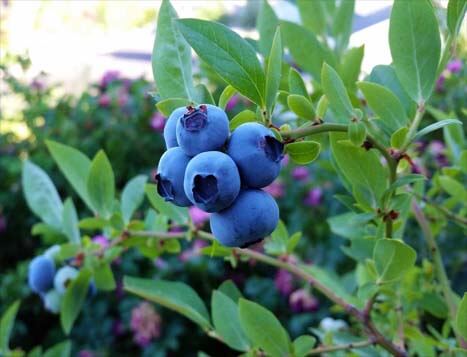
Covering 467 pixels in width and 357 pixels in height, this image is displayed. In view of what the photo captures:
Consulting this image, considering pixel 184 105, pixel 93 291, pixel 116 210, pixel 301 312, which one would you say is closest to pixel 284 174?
pixel 301 312

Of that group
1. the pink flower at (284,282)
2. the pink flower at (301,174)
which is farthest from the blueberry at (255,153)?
the pink flower at (301,174)

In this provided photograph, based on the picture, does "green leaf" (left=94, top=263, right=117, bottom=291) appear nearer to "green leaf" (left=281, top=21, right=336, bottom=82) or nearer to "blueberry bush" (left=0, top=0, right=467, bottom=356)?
"blueberry bush" (left=0, top=0, right=467, bottom=356)

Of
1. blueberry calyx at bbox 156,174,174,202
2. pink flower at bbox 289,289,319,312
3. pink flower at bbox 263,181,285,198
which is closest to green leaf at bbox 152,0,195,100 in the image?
blueberry calyx at bbox 156,174,174,202

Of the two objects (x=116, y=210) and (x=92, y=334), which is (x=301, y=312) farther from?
(x=116, y=210)

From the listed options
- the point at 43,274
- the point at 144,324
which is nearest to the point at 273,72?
the point at 43,274

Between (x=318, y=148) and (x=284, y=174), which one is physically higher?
(x=318, y=148)

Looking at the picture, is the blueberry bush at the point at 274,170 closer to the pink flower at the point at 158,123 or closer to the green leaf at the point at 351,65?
the green leaf at the point at 351,65
